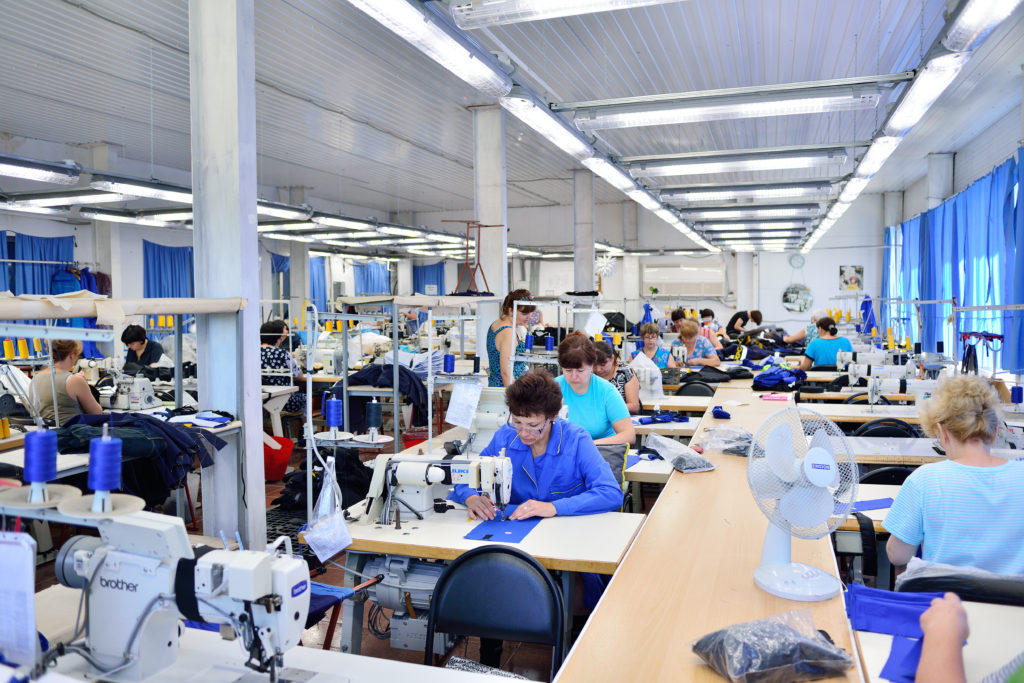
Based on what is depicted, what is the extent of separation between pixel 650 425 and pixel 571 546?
2442mm

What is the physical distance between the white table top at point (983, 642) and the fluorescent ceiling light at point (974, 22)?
2.26 metres

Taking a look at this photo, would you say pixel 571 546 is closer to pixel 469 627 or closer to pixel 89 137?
pixel 469 627

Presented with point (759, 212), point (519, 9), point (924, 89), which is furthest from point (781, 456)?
point (759, 212)

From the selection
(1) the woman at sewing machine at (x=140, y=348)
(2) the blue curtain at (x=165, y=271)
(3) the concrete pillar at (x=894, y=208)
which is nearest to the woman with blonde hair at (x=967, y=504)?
(1) the woman at sewing machine at (x=140, y=348)

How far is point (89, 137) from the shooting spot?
8.80 meters

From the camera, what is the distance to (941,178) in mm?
10695

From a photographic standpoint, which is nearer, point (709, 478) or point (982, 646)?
point (982, 646)

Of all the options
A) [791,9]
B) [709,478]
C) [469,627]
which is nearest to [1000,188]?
[791,9]

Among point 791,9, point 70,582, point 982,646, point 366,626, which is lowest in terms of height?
point 366,626

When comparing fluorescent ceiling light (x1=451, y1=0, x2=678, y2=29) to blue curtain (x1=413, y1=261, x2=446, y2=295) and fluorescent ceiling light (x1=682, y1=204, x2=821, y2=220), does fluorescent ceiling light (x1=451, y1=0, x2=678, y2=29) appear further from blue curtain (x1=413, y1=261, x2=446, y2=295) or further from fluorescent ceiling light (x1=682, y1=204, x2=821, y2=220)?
blue curtain (x1=413, y1=261, x2=446, y2=295)

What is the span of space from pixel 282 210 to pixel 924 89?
21.3ft

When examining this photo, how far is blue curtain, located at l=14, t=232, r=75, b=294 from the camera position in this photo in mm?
10633

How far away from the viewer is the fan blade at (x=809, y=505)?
6.07ft

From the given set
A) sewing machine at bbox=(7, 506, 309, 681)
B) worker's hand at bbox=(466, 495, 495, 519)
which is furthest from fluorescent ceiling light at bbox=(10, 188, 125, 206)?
sewing machine at bbox=(7, 506, 309, 681)
